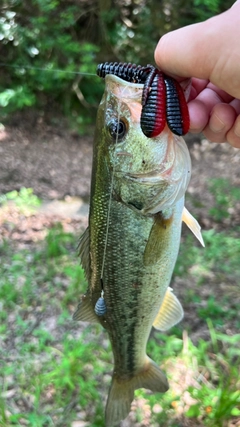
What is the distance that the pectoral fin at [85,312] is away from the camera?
1.90 meters

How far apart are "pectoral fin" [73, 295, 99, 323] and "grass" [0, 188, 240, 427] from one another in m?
1.13

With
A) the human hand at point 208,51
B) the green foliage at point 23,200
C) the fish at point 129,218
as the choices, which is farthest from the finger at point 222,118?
the green foliage at point 23,200

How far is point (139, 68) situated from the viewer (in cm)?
138

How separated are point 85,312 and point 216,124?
3.70ft

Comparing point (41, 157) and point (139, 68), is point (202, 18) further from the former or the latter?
point (139, 68)

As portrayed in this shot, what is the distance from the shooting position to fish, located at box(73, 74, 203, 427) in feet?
4.76

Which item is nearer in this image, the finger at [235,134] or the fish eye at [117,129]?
the fish eye at [117,129]

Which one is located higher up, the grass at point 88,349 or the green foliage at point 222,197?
the grass at point 88,349

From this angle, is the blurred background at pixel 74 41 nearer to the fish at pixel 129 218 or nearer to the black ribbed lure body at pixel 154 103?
the fish at pixel 129 218

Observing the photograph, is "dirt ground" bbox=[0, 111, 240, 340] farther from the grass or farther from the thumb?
the thumb

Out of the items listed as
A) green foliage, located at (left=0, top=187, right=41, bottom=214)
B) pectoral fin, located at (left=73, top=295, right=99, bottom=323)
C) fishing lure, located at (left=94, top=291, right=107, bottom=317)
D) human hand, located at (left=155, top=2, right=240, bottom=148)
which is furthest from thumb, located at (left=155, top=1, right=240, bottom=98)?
green foliage, located at (left=0, top=187, right=41, bottom=214)

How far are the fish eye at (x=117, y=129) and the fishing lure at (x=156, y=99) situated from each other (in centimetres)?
11

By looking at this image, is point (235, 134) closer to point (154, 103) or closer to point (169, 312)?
point (154, 103)

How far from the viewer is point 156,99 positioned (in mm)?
1291
